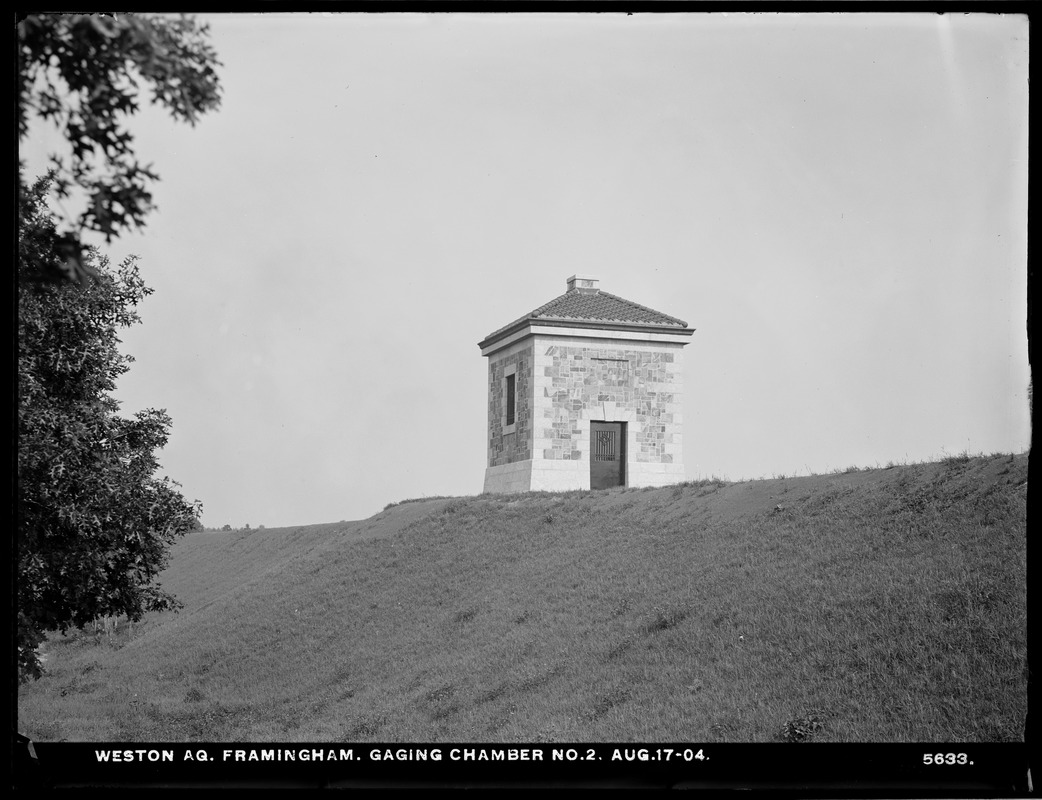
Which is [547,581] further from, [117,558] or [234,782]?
[234,782]

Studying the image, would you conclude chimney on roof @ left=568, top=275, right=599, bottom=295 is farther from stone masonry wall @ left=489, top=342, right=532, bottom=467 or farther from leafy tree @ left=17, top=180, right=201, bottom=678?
leafy tree @ left=17, top=180, right=201, bottom=678

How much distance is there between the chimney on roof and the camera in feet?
81.6

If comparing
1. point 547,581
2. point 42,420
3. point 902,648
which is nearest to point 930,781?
point 902,648

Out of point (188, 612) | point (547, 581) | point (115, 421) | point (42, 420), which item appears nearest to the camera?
point (42, 420)

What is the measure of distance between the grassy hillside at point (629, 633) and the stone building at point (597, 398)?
5.07 feet

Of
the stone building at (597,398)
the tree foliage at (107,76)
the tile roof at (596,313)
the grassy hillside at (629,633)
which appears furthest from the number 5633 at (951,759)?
the tile roof at (596,313)

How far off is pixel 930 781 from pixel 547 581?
10047mm

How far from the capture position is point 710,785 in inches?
313

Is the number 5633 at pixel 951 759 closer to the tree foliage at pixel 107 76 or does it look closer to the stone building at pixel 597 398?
the tree foliage at pixel 107 76

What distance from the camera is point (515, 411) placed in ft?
79.4

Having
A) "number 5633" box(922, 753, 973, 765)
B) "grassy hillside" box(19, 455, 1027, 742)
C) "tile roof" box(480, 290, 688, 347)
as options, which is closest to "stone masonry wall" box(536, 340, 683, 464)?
"tile roof" box(480, 290, 688, 347)

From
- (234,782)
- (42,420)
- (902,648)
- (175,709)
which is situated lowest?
(175,709)

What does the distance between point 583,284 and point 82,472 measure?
50.3 feet

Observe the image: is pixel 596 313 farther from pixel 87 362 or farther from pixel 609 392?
pixel 87 362
